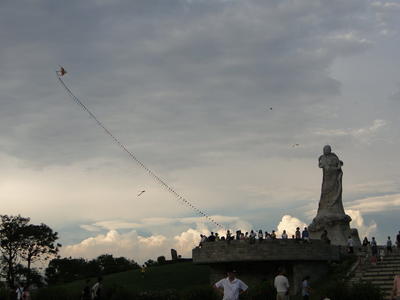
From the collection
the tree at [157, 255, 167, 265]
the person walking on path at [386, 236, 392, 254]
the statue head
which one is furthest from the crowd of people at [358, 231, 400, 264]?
the tree at [157, 255, 167, 265]

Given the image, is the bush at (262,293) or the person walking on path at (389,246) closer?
the bush at (262,293)

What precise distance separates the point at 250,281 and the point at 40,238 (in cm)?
3726

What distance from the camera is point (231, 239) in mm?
44656

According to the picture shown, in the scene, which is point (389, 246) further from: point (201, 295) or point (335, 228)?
point (201, 295)

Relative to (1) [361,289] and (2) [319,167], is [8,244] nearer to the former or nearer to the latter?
(2) [319,167]

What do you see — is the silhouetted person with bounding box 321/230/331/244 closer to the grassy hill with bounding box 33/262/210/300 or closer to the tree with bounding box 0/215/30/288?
the grassy hill with bounding box 33/262/210/300

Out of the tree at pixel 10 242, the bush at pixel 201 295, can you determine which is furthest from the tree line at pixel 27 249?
the bush at pixel 201 295

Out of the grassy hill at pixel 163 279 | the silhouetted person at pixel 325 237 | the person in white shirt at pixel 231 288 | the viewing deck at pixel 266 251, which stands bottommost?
the person in white shirt at pixel 231 288

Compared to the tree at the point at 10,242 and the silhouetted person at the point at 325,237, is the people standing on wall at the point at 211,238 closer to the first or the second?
the silhouetted person at the point at 325,237

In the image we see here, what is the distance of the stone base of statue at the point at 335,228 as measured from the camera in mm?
51375

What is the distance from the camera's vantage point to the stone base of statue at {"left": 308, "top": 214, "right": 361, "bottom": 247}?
169 feet

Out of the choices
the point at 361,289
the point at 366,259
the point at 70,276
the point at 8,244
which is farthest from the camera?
the point at 70,276

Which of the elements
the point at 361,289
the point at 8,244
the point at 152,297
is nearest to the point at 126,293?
the point at 152,297

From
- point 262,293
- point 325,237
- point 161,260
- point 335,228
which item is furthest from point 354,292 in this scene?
point 161,260
